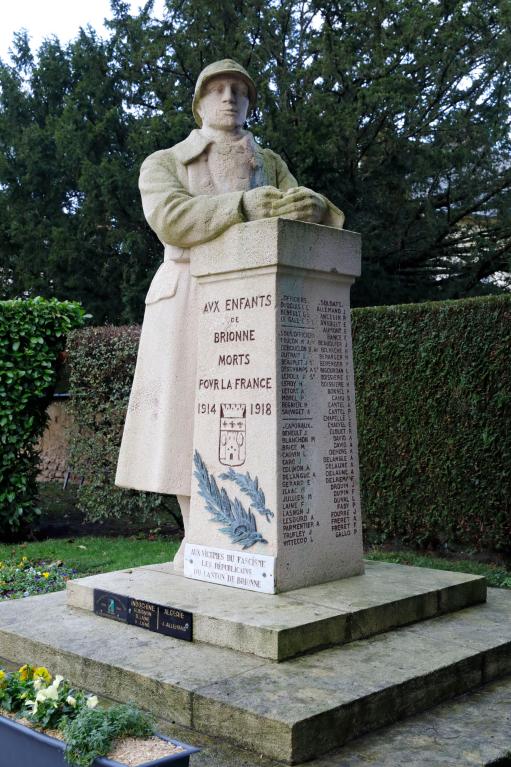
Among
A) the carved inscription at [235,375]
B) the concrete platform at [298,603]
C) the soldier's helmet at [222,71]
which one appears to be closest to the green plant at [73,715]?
the concrete platform at [298,603]

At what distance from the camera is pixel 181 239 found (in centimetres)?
475

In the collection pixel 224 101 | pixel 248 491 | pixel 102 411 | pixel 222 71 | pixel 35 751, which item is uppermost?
pixel 222 71

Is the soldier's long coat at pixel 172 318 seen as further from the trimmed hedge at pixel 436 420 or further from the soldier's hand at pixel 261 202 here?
the trimmed hedge at pixel 436 420

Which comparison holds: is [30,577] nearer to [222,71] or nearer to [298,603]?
[298,603]

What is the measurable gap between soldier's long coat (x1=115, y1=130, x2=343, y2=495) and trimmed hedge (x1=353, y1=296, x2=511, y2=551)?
10.1 ft

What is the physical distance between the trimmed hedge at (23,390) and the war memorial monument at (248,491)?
4.23 meters

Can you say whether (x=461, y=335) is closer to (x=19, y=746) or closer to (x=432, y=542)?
(x=432, y=542)

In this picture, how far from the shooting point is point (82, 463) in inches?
372

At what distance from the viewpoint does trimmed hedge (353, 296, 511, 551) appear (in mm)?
7289

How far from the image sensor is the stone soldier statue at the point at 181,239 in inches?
186

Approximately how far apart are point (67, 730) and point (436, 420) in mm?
5418

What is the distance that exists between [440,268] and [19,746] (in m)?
11.0

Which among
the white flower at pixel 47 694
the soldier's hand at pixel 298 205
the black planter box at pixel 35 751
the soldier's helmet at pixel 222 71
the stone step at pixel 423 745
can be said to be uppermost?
the soldier's helmet at pixel 222 71

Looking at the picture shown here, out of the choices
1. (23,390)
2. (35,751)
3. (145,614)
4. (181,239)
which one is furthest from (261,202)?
(23,390)
